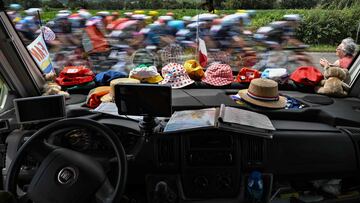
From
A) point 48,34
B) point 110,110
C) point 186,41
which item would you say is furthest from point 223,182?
point 48,34

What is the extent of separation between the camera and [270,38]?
4.98m

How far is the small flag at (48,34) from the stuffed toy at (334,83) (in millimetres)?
3113

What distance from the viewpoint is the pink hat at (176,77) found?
3.51 m

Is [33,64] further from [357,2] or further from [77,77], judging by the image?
[357,2]

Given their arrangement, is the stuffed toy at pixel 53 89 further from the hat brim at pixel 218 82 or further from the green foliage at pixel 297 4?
the green foliage at pixel 297 4

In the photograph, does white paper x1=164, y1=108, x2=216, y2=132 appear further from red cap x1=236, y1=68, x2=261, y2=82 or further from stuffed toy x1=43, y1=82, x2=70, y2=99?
stuffed toy x1=43, y1=82, x2=70, y2=99

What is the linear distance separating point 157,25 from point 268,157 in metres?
2.86

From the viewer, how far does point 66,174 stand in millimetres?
1779

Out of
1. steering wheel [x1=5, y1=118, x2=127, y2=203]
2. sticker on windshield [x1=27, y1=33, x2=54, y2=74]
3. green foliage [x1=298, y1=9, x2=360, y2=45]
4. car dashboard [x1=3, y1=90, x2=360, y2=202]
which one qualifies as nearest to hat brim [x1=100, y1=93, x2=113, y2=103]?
car dashboard [x1=3, y1=90, x2=360, y2=202]

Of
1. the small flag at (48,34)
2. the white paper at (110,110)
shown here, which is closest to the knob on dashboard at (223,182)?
the white paper at (110,110)

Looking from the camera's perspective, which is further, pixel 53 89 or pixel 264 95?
pixel 53 89

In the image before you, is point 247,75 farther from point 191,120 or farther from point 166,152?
point 166,152

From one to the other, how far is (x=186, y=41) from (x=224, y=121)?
2.44m

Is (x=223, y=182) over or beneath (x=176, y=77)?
beneath
